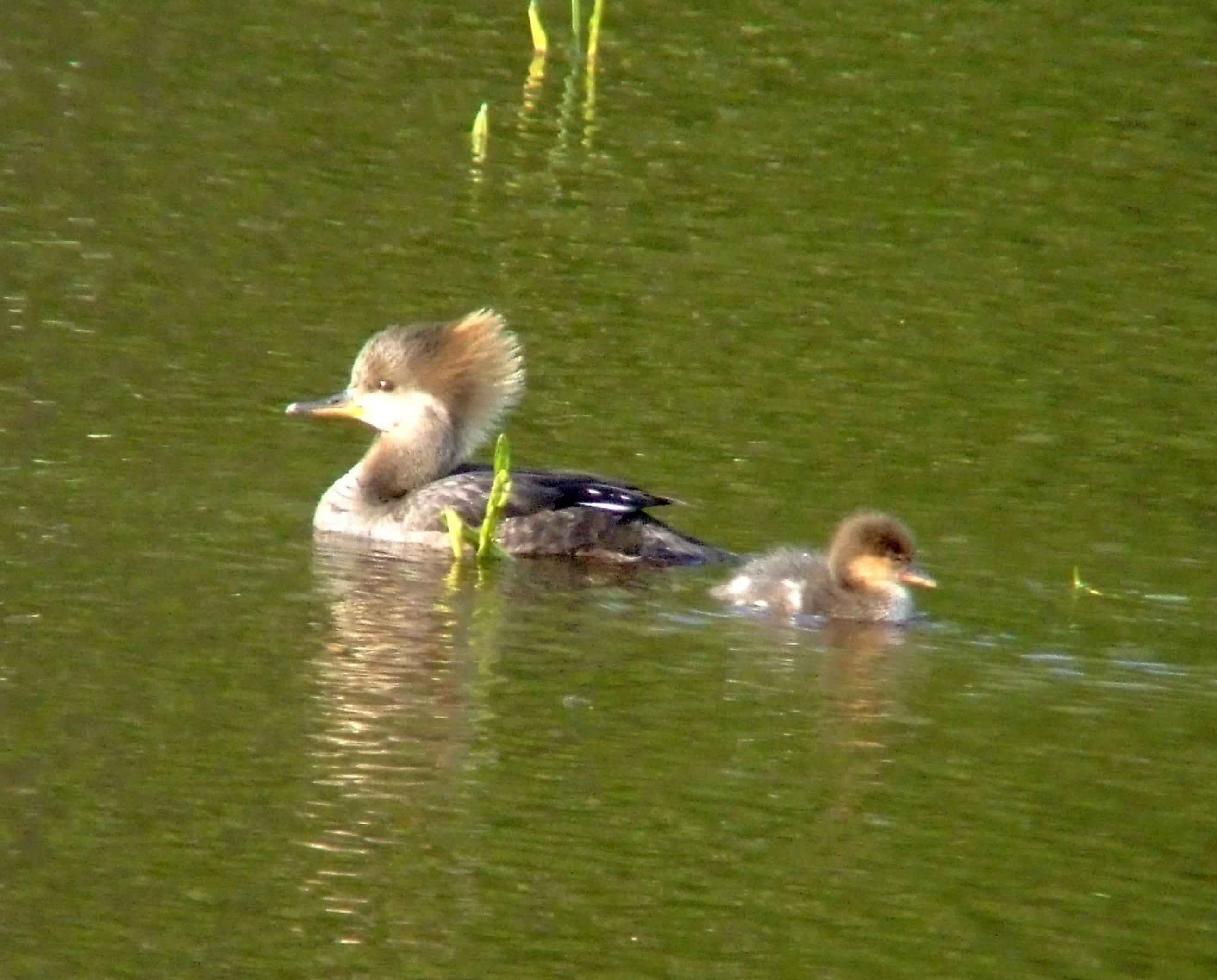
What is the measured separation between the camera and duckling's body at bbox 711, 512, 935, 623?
10992mm

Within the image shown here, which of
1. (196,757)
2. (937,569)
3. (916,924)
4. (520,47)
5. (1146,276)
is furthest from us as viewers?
(520,47)

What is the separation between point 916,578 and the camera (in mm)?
10945

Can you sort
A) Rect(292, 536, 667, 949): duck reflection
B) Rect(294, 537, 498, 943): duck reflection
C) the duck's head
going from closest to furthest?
Rect(292, 536, 667, 949): duck reflection, Rect(294, 537, 498, 943): duck reflection, the duck's head

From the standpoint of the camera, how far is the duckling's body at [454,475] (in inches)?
467

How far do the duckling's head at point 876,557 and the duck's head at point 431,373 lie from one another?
2.20 m

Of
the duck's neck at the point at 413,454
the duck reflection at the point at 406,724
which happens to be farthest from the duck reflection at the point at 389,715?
the duck's neck at the point at 413,454

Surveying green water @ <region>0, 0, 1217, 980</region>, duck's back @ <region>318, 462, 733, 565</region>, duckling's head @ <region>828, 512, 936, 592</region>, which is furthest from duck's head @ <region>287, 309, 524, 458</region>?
duckling's head @ <region>828, 512, 936, 592</region>

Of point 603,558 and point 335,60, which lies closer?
point 603,558

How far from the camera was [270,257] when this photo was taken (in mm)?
15492

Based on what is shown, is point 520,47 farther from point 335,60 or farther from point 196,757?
point 196,757

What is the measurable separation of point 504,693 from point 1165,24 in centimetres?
1328

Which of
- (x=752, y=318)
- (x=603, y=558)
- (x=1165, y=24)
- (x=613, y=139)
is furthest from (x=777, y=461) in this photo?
(x=1165, y=24)

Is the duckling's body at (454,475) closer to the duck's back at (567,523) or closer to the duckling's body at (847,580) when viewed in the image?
the duck's back at (567,523)

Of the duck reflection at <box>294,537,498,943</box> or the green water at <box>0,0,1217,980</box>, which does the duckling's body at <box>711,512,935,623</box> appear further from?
the duck reflection at <box>294,537,498,943</box>
